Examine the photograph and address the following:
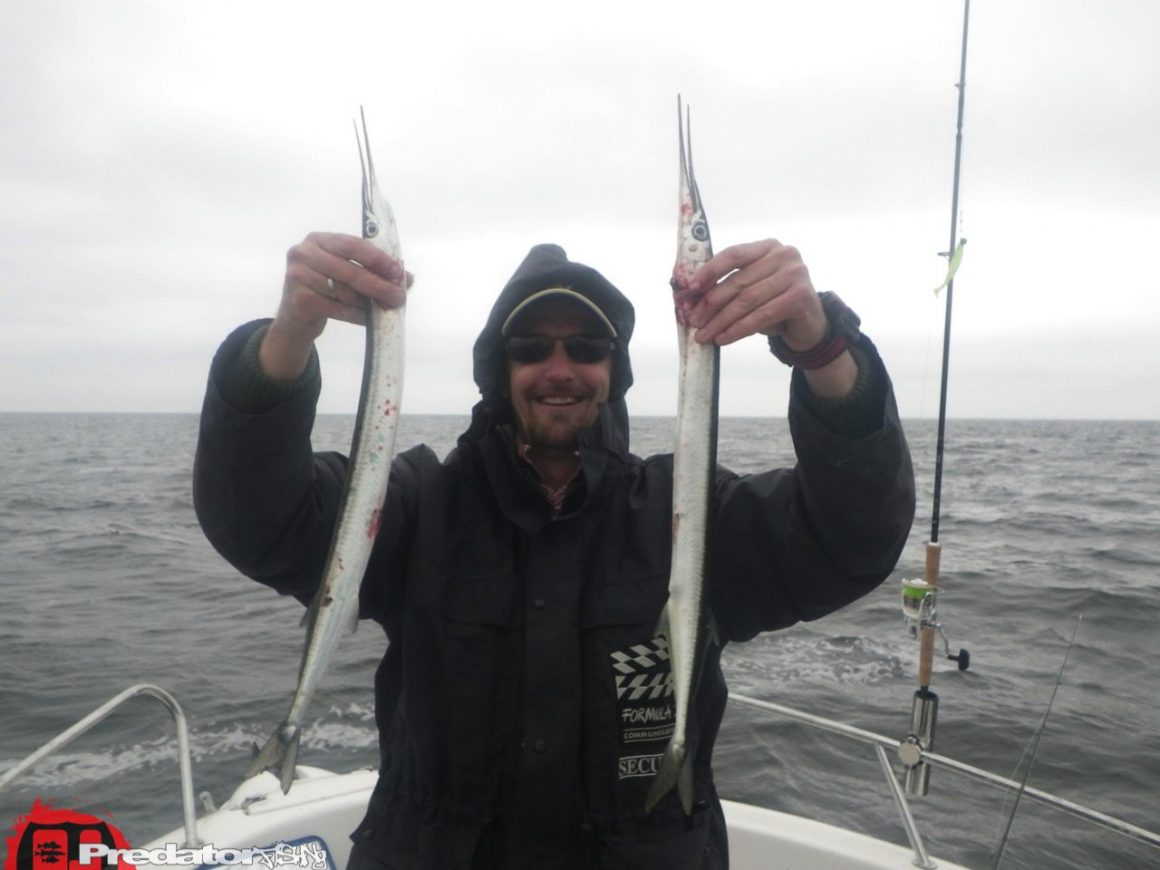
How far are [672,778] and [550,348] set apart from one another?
1601mm

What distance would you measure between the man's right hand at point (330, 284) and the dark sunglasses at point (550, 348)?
2.04 ft

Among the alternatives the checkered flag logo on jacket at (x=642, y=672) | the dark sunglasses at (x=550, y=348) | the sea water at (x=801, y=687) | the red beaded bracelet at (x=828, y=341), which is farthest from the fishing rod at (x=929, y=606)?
the sea water at (x=801, y=687)

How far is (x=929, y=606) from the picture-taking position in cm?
566

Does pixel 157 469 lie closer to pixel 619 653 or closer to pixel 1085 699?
pixel 1085 699

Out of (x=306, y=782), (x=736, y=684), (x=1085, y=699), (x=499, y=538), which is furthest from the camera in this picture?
(x=736, y=684)

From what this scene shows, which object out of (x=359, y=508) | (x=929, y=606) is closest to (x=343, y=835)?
(x=359, y=508)

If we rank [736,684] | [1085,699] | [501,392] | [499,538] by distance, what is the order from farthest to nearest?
[736,684] < [1085,699] < [501,392] < [499,538]

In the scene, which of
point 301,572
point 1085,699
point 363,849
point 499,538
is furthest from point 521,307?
point 1085,699

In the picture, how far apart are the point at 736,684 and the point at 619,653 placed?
921 cm

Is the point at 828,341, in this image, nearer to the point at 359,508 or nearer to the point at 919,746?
the point at 359,508

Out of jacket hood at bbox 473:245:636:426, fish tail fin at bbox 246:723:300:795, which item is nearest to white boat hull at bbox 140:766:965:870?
fish tail fin at bbox 246:723:300:795

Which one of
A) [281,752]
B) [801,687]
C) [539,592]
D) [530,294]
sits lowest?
[801,687]

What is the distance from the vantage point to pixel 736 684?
11.5m

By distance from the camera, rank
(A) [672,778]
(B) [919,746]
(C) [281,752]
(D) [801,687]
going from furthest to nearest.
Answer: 1. (D) [801,687]
2. (B) [919,746]
3. (A) [672,778]
4. (C) [281,752]
